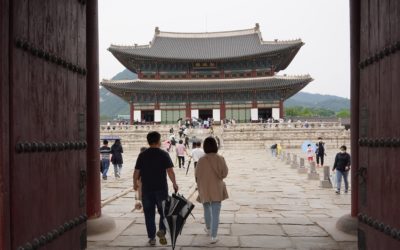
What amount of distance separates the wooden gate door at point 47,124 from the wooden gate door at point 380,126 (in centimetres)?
257

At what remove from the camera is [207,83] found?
139 feet

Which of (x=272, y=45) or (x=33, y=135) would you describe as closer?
(x=33, y=135)

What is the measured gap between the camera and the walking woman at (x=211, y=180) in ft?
17.7

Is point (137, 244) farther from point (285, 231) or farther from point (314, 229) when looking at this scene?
point (314, 229)

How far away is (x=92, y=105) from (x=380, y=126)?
3.49m

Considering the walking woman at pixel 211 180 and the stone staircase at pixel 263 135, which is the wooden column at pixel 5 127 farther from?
the stone staircase at pixel 263 135

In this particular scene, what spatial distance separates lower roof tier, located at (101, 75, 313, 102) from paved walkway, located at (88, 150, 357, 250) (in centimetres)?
2847

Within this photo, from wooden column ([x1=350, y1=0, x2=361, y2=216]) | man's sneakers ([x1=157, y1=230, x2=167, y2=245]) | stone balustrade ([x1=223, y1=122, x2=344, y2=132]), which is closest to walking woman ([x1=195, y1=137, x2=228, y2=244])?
man's sneakers ([x1=157, y1=230, x2=167, y2=245])

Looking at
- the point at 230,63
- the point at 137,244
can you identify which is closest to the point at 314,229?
the point at 137,244

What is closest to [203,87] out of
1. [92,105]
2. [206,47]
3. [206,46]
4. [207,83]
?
[207,83]

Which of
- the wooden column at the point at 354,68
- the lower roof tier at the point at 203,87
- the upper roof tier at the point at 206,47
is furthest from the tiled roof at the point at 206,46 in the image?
the wooden column at the point at 354,68

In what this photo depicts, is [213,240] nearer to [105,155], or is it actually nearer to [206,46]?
[105,155]

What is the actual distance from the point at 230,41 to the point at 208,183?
4376cm

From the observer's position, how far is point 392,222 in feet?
10.8
